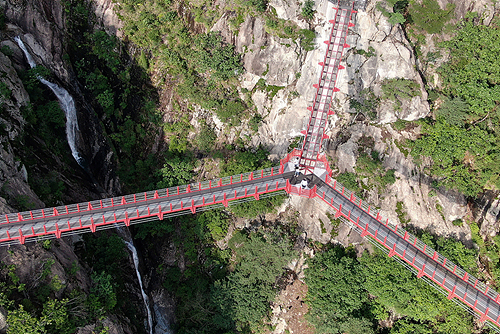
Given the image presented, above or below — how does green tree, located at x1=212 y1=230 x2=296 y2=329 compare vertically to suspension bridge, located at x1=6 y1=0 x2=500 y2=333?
below

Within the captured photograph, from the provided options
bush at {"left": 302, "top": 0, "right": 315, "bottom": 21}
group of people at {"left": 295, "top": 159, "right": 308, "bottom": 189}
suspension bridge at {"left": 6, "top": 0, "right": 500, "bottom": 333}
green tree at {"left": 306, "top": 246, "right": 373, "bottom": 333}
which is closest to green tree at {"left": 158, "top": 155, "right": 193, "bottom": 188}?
suspension bridge at {"left": 6, "top": 0, "right": 500, "bottom": 333}

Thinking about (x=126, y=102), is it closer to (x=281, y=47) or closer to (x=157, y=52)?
(x=157, y=52)

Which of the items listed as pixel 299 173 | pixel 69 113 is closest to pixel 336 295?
pixel 299 173

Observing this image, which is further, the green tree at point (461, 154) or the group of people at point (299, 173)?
the green tree at point (461, 154)

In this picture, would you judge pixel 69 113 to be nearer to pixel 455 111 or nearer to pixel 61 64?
pixel 61 64

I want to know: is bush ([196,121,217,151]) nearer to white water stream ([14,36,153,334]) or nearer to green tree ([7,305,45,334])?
white water stream ([14,36,153,334])

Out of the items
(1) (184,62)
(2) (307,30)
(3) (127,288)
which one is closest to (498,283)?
(2) (307,30)

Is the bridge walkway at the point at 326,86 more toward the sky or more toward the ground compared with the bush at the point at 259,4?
more toward the ground

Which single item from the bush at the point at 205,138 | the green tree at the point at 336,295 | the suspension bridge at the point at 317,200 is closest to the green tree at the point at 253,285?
the green tree at the point at 336,295

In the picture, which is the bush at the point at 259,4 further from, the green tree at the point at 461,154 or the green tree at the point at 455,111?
the green tree at the point at 455,111
